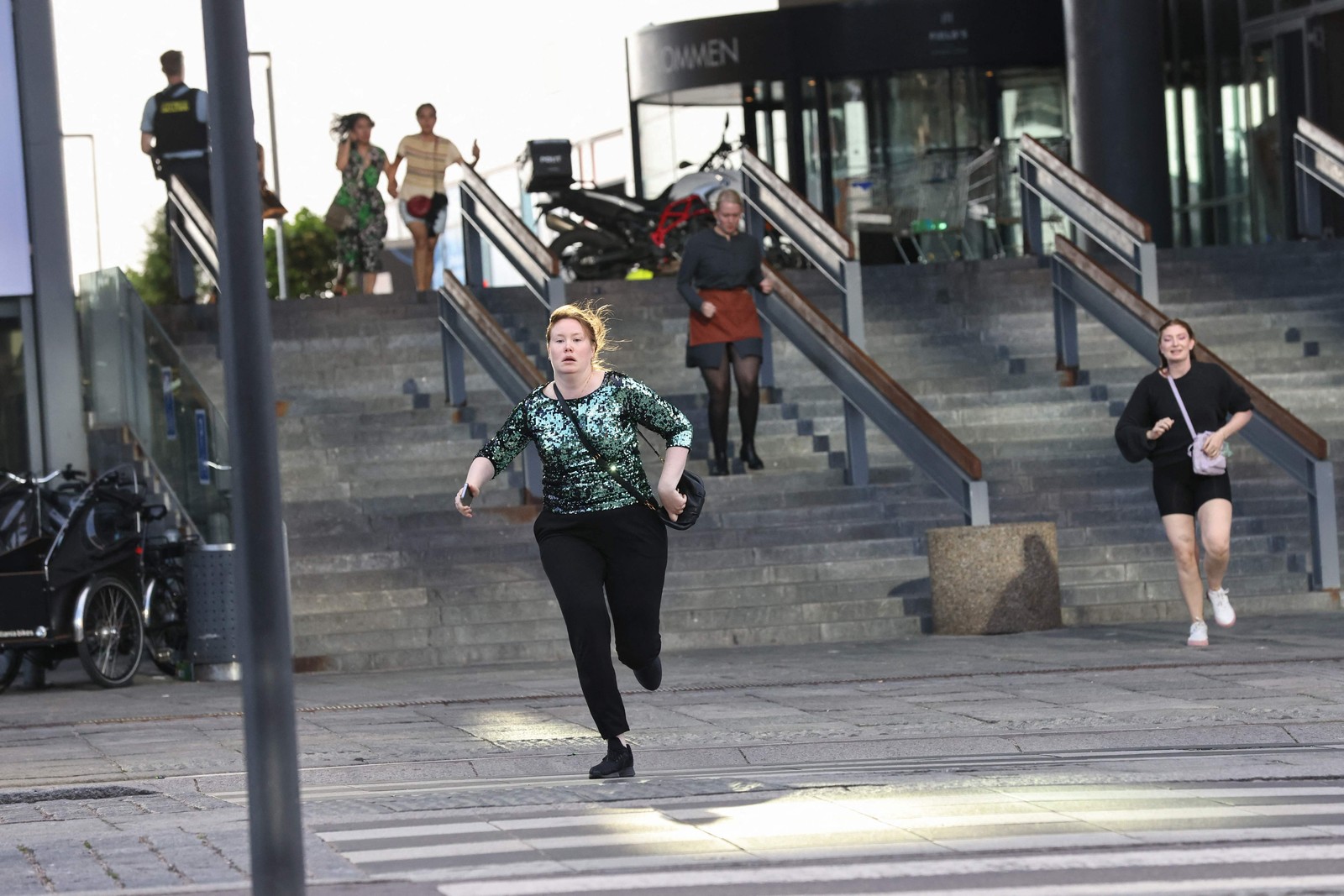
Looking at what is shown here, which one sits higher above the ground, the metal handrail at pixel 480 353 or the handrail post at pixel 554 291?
the handrail post at pixel 554 291

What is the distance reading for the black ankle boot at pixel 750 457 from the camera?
15.5 m

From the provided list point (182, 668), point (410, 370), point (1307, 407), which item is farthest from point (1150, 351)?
point (182, 668)

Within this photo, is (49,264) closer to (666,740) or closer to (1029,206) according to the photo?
(1029,206)

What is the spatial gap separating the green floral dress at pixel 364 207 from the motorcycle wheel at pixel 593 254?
3.21 metres

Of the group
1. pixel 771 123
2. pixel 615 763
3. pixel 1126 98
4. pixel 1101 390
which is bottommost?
pixel 615 763

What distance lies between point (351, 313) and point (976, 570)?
724cm

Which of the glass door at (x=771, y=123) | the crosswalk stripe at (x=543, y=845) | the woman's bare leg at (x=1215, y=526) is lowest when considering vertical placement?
the crosswalk stripe at (x=543, y=845)

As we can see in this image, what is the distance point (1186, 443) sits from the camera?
1172 centimetres

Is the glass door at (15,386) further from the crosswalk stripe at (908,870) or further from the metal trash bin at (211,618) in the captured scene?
the crosswalk stripe at (908,870)

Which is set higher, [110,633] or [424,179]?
[424,179]

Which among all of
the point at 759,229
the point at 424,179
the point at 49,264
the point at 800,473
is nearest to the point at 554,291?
the point at 800,473

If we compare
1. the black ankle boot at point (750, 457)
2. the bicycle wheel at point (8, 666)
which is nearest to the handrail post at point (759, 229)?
the black ankle boot at point (750, 457)

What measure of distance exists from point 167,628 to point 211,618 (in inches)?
13.4

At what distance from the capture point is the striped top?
2036cm
